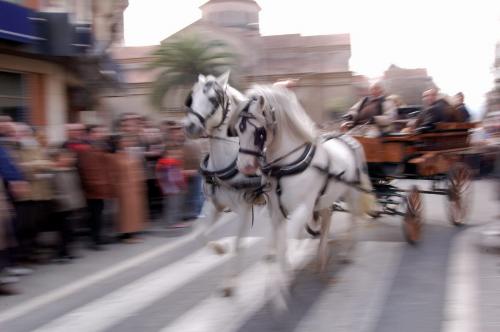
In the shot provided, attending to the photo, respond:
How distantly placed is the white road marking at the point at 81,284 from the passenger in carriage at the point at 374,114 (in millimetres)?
3014

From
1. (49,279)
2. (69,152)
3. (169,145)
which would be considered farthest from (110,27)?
(49,279)

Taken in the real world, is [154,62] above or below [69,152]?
above

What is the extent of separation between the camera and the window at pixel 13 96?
39.2 feet

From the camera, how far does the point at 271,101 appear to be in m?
4.91

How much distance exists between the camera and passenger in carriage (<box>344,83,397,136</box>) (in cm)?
732

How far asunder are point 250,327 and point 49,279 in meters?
2.83

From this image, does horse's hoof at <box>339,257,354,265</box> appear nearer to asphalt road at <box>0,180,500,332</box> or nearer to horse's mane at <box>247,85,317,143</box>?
asphalt road at <box>0,180,500,332</box>

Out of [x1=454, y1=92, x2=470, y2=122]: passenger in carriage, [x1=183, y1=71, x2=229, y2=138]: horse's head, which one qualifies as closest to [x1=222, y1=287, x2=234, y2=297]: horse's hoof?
[x1=183, y1=71, x2=229, y2=138]: horse's head

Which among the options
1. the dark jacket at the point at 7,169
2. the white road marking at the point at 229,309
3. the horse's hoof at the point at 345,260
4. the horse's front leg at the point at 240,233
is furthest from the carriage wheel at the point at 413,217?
the dark jacket at the point at 7,169

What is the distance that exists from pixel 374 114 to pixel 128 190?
3630 mm

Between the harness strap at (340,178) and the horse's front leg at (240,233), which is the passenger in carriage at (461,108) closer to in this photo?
the harness strap at (340,178)

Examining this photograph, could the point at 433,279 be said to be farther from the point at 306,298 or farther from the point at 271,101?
the point at 271,101

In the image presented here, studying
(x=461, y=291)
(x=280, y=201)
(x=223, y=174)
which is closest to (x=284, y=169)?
(x=280, y=201)

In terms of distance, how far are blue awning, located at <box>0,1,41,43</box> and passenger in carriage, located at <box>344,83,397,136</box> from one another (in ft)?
22.3
